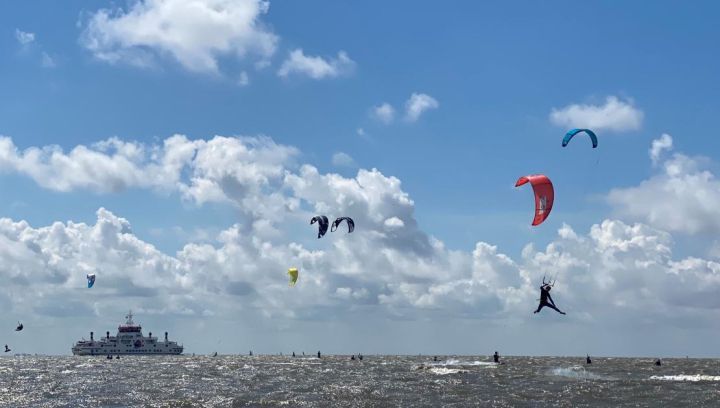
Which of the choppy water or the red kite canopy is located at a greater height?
the red kite canopy

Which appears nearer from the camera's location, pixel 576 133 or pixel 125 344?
pixel 576 133

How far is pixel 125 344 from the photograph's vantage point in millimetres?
174750

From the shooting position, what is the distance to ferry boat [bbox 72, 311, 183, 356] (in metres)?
174

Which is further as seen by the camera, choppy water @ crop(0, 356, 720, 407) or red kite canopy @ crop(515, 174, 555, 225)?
choppy water @ crop(0, 356, 720, 407)

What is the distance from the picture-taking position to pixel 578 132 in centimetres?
4647

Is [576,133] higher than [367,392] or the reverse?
higher

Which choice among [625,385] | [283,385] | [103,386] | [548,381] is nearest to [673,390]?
[625,385]

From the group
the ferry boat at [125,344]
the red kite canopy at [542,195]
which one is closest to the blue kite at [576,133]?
the red kite canopy at [542,195]

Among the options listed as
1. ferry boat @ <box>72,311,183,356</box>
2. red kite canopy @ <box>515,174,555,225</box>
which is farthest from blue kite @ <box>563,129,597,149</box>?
ferry boat @ <box>72,311,183,356</box>

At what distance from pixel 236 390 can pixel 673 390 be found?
3164 cm

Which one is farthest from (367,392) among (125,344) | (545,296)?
(125,344)

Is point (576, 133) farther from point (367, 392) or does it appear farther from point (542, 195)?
point (367, 392)

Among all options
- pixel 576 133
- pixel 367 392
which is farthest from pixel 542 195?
pixel 367 392

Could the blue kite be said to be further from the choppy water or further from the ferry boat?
the ferry boat
